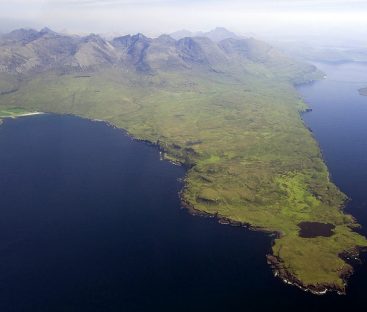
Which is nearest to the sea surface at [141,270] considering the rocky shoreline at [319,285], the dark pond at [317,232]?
the rocky shoreline at [319,285]

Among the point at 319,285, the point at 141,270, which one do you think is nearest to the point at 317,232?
the point at 319,285

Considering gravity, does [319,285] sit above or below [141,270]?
above

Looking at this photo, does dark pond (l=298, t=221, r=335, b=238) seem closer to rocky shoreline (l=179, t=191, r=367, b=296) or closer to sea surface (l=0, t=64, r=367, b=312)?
rocky shoreline (l=179, t=191, r=367, b=296)

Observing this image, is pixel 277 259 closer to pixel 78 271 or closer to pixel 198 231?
pixel 198 231

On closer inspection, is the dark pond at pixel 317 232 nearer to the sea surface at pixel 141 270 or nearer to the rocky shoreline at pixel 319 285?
the rocky shoreline at pixel 319 285

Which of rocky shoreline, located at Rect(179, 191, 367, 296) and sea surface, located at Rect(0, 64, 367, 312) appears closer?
sea surface, located at Rect(0, 64, 367, 312)

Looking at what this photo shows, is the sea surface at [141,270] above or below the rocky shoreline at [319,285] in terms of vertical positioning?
below

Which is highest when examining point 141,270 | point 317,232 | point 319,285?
point 319,285

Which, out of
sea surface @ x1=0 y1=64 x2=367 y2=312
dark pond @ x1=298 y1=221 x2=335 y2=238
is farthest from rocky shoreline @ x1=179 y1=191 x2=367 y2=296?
dark pond @ x1=298 y1=221 x2=335 y2=238

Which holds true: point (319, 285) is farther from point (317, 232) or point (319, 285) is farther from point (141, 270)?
point (141, 270)

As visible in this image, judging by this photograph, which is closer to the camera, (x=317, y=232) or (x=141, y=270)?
(x=141, y=270)

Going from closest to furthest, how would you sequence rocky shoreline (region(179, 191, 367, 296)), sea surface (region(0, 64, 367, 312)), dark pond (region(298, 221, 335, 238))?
sea surface (region(0, 64, 367, 312)), rocky shoreline (region(179, 191, 367, 296)), dark pond (region(298, 221, 335, 238))
